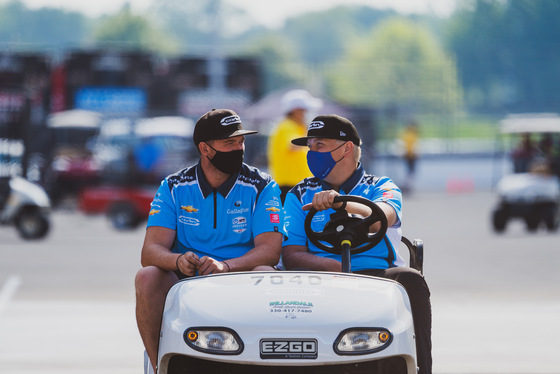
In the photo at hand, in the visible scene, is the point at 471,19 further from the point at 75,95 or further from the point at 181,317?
the point at 181,317

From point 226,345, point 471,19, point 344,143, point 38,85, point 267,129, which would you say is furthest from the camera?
point 471,19

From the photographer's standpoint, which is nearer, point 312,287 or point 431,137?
point 312,287

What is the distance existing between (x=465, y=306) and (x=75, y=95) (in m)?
32.5

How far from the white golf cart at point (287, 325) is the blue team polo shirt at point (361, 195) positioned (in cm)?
69

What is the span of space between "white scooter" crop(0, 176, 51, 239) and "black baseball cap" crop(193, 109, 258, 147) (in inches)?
539

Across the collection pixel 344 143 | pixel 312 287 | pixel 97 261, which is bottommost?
pixel 97 261

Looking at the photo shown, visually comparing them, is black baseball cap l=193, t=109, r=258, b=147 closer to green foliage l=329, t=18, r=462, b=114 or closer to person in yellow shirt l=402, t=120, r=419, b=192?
person in yellow shirt l=402, t=120, r=419, b=192

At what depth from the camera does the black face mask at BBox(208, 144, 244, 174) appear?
5969 mm

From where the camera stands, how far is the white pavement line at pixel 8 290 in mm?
10999

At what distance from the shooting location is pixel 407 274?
5461 millimetres

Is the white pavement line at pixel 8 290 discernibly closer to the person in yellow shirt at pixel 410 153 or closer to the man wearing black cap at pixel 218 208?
the man wearing black cap at pixel 218 208

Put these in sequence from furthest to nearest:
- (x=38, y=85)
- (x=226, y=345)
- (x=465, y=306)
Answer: (x=38, y=85) < (x=465, y=306) < (x=226, y=345)

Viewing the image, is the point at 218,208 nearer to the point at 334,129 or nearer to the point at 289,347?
the point at 334,129

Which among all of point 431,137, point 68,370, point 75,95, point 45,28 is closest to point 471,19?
point 431,137
